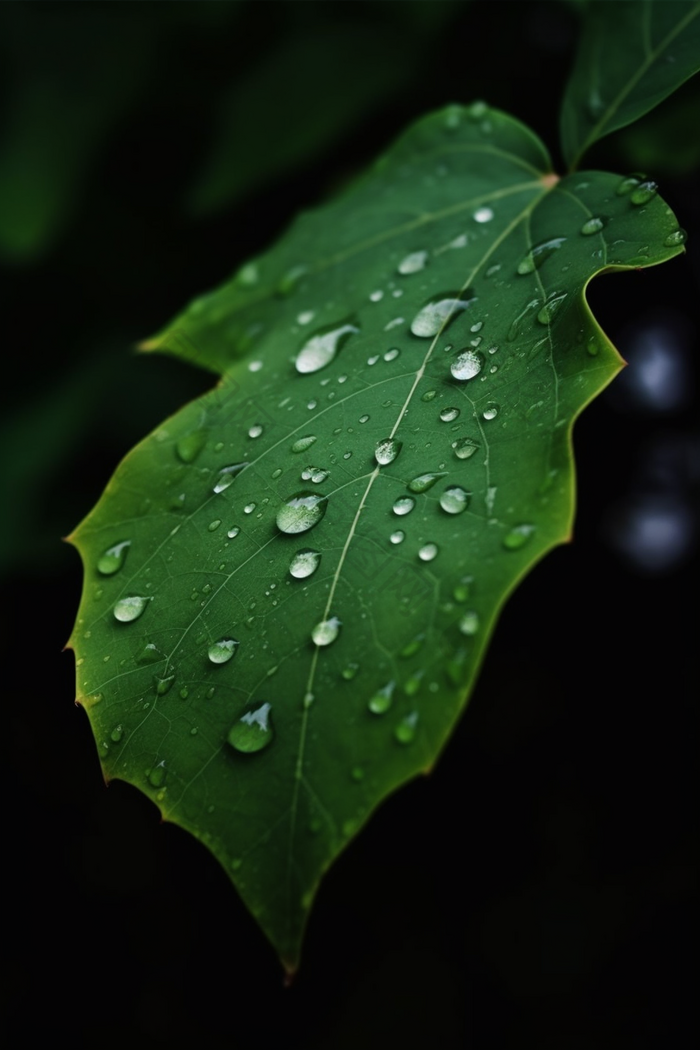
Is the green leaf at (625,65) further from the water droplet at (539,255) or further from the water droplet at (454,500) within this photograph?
the water droplet at (454,500)

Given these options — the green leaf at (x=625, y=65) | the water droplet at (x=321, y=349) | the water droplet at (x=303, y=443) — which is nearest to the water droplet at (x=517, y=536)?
the water droplet at (x=303, y=443)

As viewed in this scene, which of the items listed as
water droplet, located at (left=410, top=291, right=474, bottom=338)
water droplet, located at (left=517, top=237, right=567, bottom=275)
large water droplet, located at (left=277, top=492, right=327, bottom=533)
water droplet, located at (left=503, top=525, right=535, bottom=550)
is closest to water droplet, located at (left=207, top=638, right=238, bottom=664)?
large water droplet, located at (left=277, top=492, right=327, bottom=533)

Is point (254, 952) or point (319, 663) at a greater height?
point (319, 663)

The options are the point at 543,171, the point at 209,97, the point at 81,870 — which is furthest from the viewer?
the point at 81,870

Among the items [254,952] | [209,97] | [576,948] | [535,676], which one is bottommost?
[576,948]

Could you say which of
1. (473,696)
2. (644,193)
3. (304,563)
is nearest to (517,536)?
(304,563)

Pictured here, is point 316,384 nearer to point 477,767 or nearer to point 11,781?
point 477,767

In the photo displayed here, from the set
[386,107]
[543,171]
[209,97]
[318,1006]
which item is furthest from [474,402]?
[318,1006]
